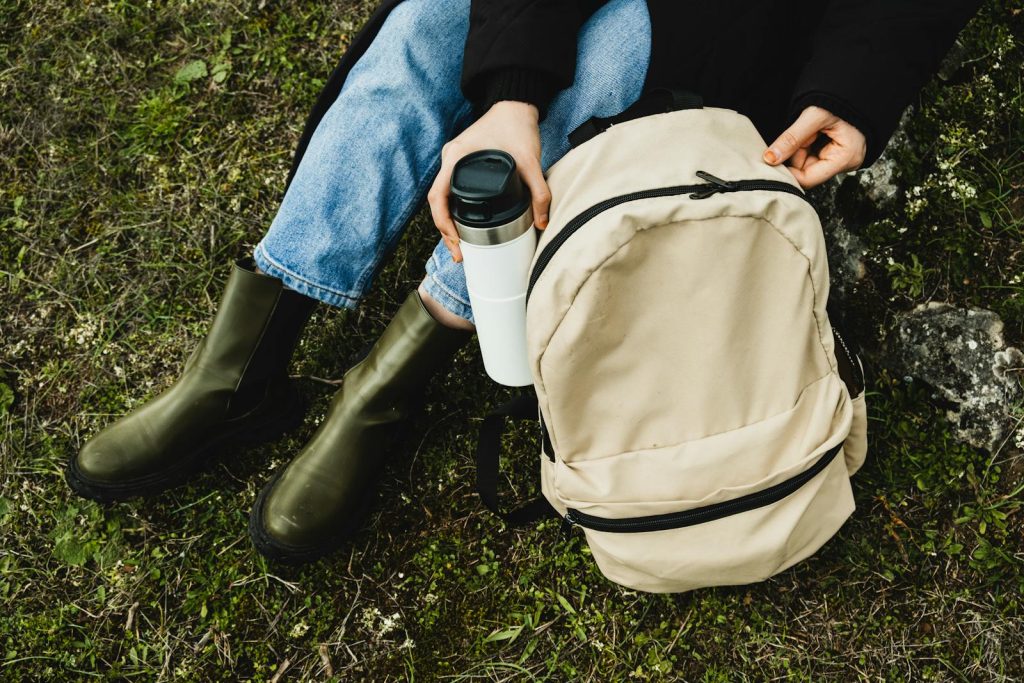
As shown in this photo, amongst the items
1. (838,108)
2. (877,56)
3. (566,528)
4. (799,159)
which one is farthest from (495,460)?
(877,56)

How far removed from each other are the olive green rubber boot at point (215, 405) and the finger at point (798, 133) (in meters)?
1.30

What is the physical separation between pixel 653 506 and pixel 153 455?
151 cm

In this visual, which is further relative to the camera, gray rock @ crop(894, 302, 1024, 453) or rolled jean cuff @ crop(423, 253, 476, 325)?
gray rock @ crop(894, 302, 1024, 453)

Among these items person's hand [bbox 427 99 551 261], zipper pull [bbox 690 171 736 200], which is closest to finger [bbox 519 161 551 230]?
person's hand [bbox 427 99 551 261]

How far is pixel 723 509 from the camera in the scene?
1.60 m

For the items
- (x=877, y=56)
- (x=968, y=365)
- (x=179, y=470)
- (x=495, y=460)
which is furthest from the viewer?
(x=179, y=470)

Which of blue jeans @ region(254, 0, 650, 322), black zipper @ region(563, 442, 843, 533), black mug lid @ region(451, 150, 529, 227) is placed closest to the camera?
black mug lid @ region(451, 150, 529, 227)

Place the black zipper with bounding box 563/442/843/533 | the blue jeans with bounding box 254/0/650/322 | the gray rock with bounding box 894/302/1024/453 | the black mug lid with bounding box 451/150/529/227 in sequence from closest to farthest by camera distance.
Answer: the black mug lid with bounding box 451/150/529/227, the black zipper with bounding box 563/442/843/533, the blue jeans with bounding box 254/0/650/322, the gray rock with bounding box 894/302/1024/453

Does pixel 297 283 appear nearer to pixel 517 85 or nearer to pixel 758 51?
pixel 517 85

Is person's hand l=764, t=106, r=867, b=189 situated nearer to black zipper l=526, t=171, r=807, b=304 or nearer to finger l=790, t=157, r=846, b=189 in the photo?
finger l=790, t=157, r=846, b=189

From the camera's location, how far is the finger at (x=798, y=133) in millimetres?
1524

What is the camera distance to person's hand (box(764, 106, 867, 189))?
1.53 m

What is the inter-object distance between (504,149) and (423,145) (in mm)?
376

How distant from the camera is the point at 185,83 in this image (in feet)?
9.02
